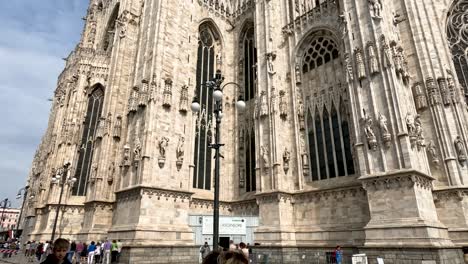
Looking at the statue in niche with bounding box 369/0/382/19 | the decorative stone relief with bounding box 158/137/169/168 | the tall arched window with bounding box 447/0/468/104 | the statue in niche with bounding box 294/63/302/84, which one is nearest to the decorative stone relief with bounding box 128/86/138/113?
the decorative stone relief with bounding box 158/137/169/168

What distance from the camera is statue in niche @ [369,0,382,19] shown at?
61.2 feet

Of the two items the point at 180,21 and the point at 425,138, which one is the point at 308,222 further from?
the point at 180,21

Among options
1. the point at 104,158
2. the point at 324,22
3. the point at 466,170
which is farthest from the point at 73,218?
the point at 466,170

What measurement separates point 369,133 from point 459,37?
1252cm

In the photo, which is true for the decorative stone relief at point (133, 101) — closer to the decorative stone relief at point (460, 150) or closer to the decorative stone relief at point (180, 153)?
the decorative stone relief at point (180, 153)

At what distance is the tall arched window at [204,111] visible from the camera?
964 inches

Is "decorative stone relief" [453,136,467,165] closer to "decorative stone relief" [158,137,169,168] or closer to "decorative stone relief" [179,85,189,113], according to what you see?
"decorative stone relief" [179,85,189,113]

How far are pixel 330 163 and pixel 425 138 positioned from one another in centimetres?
587

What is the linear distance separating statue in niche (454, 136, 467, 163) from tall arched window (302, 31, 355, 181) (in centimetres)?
577

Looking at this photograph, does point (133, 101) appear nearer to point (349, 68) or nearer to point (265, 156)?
point (265, 156)

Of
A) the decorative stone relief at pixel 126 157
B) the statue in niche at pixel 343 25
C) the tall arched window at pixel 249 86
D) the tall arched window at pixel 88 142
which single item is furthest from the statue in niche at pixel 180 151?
the statue in niche at pixel 343 25

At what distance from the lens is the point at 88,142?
93.9ft

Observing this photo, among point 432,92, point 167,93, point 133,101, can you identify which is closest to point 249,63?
point 167,93

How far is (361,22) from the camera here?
19469 mm
